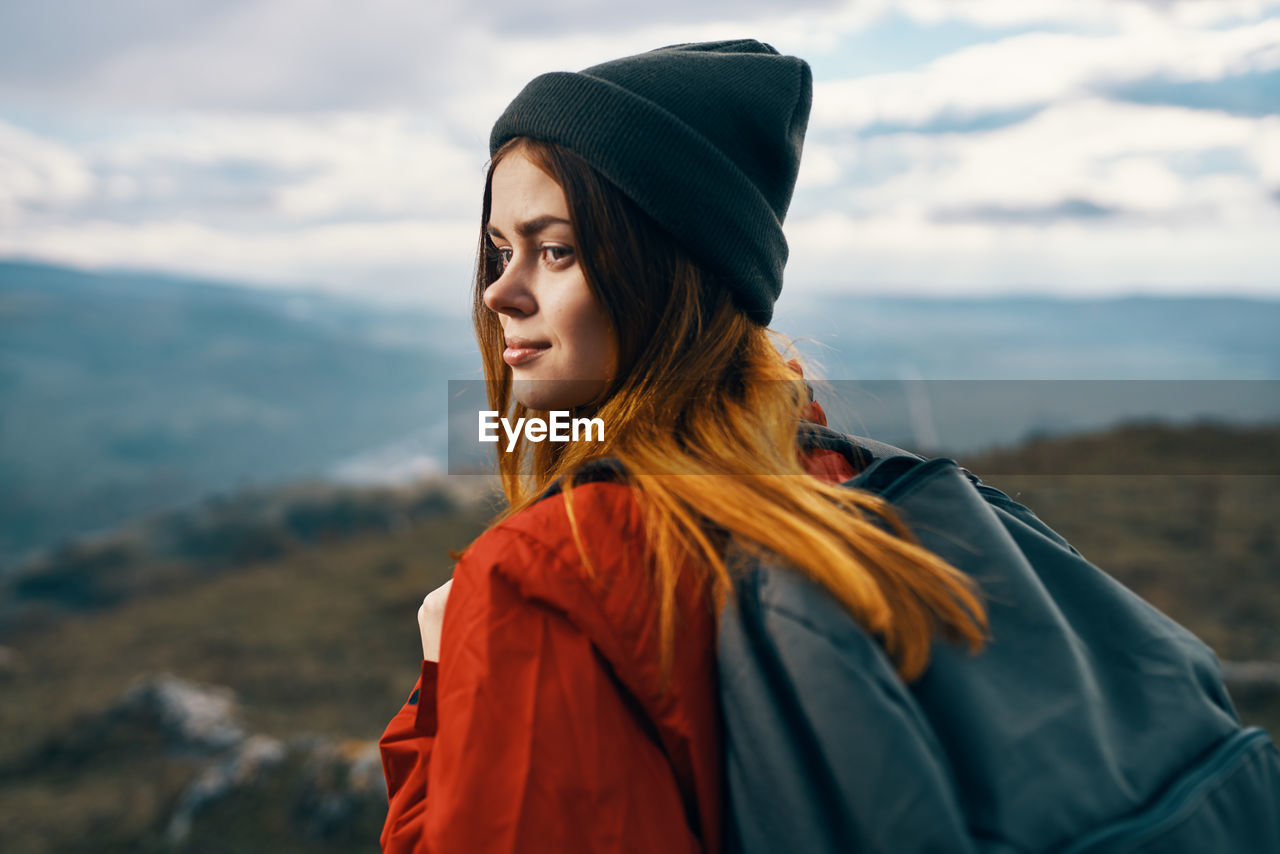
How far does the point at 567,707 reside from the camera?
1092 millimetres

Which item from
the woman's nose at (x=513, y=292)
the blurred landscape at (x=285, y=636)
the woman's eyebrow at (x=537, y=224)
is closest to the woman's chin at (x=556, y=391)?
the woman's nose at (x=513, y=292)

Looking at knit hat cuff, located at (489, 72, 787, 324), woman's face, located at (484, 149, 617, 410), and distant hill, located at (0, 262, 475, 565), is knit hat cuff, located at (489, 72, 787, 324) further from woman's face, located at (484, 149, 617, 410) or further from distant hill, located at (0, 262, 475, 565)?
distant hill, located at (0, 262, 475, 565)

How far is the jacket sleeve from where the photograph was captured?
41.4 inches

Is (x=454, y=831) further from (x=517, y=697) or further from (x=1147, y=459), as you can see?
(x=1147, y=459)

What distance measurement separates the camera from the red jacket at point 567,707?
1059mm

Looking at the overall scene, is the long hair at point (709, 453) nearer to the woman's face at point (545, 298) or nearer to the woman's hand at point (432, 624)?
the woman's face at point (545, 298)

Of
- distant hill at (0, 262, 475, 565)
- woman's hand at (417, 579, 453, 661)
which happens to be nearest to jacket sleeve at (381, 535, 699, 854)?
woman's hand at (417, 579, 453, 661)

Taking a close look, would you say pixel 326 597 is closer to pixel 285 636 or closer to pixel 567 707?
pixel 285 636

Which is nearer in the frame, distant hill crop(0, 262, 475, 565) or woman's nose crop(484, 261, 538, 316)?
woman's nose crop(484, 261, 538, 316)

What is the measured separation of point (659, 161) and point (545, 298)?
32 centimetres

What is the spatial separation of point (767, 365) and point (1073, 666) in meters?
0.72

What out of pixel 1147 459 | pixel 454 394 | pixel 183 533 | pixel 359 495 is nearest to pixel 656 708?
pixel 454 394

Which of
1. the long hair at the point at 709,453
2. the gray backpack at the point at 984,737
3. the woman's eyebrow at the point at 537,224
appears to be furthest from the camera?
the woman's eyebrow at the point at 537,224

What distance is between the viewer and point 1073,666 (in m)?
1.10
